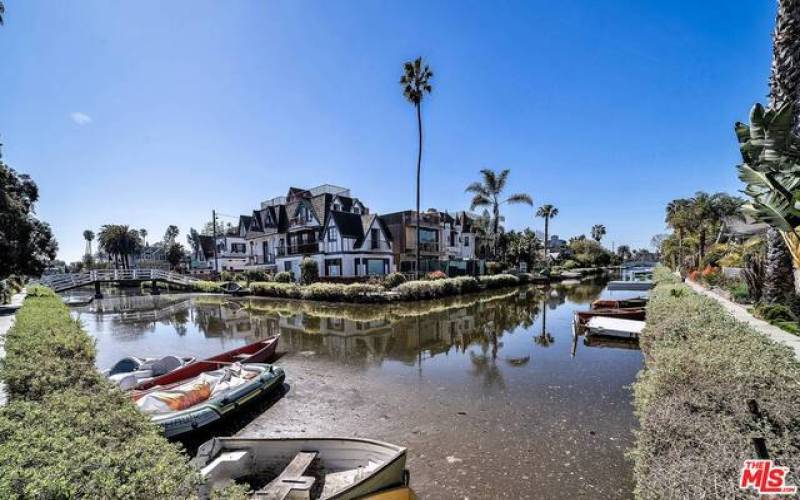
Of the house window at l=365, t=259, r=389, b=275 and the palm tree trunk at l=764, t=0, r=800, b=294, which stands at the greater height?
the palm tree trunk at l=764, t=0, r=800, b=294

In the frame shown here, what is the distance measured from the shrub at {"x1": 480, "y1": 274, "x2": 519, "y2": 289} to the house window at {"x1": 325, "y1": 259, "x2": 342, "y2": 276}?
1544cm

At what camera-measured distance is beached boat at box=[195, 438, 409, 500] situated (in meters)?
4.30

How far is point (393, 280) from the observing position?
29625 millimetres

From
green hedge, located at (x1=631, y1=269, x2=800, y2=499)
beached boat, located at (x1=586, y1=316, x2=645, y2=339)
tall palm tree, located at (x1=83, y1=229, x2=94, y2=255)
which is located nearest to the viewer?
green hedge, located at (x1=631, y1=269, x2=800, y2=499)

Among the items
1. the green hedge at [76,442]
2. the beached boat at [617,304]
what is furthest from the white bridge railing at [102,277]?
the beached boat at [617,304]

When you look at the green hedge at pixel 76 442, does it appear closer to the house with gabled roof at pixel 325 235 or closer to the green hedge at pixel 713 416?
the green hedge at pixel 713 416

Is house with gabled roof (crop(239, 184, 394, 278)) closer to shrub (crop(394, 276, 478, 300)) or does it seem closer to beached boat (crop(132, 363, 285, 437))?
→ shrub (crop(394, 276, 478, 300))

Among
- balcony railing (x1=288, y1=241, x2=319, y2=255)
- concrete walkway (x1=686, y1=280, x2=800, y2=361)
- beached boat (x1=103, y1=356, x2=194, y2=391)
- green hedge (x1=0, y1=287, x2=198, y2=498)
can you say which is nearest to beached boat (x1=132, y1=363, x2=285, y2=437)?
beached boat (x1=103, y1=356, x2=194, y2=391)

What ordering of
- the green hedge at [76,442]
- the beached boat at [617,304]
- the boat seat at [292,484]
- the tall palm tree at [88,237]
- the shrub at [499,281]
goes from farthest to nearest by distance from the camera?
the tall palm tree at [88,237]
the shrub at [499,281]
the beached boat at [617,304]
the boat seat at [292,484]
the green hedge at [76,442]

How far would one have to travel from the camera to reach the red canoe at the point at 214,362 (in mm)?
8156

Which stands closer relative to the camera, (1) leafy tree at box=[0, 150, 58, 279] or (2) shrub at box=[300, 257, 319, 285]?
(1) leafy tree at box=[0, 150, 58, 279]

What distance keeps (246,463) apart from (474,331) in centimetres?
1337

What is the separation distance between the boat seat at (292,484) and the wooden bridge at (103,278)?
144ft

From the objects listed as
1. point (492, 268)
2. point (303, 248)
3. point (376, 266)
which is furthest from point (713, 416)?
point (492, 268)
